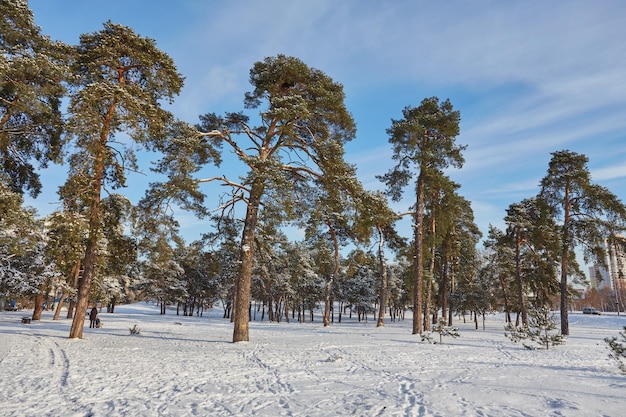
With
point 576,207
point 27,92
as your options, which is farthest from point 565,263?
point 27,92

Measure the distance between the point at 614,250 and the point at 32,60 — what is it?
32.9 m

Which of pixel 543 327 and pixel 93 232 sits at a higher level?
pixel 93 232

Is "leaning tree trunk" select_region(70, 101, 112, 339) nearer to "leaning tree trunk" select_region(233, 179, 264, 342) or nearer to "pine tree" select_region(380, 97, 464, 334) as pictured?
"leaning tree trunk" select_region(233, 179, 264, 342)

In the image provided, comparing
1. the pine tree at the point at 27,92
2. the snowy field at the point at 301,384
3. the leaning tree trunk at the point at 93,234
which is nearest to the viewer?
the snowy field at the point at 301,384

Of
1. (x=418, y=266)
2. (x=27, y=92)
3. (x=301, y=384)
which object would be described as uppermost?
(x=27, y=92)

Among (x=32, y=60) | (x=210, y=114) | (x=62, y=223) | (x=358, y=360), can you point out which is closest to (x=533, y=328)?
(x=358, y=360)

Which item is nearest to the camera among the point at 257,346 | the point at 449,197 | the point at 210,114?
the point at 257,346

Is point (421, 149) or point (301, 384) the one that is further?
point (421, 149)

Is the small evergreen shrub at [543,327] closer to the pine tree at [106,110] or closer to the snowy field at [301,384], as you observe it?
the snowy field at [301,384]

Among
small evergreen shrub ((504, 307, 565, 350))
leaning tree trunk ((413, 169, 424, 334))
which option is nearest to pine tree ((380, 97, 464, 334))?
leaning tree trunk ((413, 169, 424, 334))

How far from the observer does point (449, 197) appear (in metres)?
23.1

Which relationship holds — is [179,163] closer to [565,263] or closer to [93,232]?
[93,232]

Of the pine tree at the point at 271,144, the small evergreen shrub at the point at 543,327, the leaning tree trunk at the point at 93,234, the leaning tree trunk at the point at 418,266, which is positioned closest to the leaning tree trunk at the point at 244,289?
the pine tree at the point at 271,144

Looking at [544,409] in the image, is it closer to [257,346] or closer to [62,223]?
[257,346]
